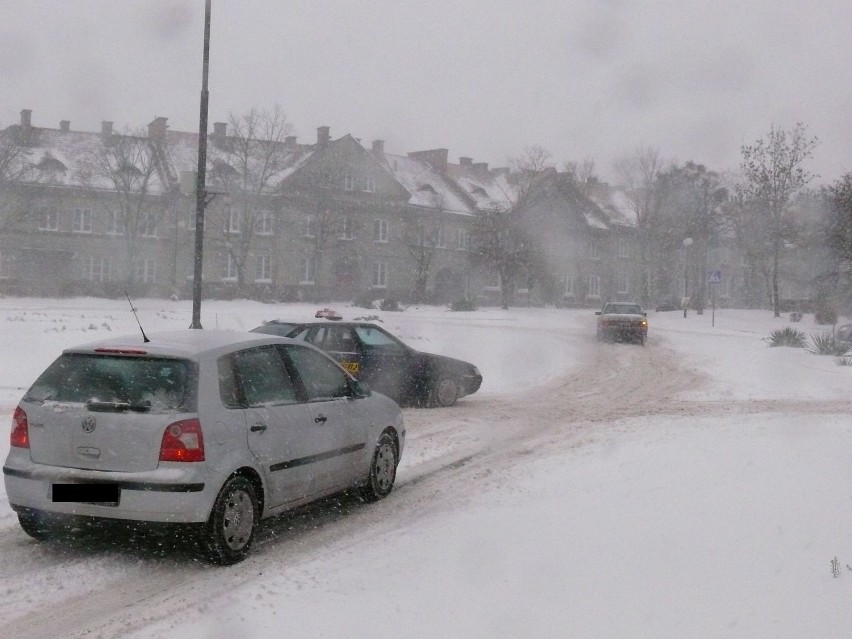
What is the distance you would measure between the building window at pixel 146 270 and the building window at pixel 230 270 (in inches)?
162

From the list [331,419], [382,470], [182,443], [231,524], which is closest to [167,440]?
[182,443]

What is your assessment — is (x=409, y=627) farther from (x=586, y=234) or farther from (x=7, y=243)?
(x=586, y=234)

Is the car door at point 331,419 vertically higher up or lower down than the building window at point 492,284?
lower down

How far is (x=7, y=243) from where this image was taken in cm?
5406

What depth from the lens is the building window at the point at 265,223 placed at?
58.6 metres

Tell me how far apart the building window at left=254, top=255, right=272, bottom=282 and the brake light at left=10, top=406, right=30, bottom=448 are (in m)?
53.6

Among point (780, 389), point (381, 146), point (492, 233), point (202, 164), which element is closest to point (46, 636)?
point (202, 164)

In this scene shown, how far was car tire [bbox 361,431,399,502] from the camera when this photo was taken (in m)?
8.07

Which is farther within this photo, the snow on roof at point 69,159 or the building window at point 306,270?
the building window at point 306,270

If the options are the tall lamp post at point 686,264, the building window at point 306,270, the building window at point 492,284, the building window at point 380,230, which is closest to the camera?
the tall lamp post at point 686,264

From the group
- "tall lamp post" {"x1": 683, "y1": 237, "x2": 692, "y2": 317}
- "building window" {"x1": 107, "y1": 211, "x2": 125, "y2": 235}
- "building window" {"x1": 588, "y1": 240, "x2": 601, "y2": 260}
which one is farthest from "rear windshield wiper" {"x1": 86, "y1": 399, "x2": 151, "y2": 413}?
"building window" {"x1": 588, "y1": 240, "x2": 601, "y2": 260}

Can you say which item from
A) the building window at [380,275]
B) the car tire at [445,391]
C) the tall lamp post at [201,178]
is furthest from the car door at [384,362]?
the building window at [380,275]

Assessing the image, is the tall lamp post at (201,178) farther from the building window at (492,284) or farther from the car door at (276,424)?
the building window at (492,284)

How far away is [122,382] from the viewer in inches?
247
